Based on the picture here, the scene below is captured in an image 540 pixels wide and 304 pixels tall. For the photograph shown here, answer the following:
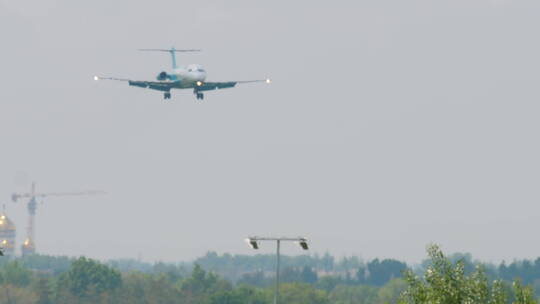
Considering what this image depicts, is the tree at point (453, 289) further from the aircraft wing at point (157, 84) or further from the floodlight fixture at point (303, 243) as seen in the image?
the aircraft wing at point (157, 84)

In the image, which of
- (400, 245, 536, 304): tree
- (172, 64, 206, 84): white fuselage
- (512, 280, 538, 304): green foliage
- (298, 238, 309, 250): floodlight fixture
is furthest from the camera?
(172, 64, 206, 84): white fuselage

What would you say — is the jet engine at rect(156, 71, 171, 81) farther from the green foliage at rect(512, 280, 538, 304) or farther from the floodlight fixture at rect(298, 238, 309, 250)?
the green foliage at rect(512, 280, 538, 304)

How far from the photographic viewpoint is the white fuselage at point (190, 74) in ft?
573

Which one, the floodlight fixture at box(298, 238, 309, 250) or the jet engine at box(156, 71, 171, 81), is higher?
the jet engine at box(156, 71, 171, 81)

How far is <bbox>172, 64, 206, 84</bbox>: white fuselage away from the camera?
174625 millimetres

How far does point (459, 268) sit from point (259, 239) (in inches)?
1164

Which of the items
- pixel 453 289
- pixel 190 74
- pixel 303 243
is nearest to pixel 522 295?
pixel 453 289

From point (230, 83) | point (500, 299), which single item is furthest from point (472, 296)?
point (230, 83)

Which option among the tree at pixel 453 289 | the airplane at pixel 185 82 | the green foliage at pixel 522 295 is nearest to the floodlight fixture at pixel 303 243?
the tree at pixel 453 289

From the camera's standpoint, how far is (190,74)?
6875 inches

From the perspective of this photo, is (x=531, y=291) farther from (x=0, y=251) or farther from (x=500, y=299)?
(x=0, y=251)

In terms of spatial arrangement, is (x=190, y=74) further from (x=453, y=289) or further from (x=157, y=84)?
(x=453, y=289)

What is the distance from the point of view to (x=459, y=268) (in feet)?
261

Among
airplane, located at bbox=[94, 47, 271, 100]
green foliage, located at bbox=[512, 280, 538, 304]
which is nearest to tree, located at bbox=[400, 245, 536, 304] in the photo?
green foliage, located at bbox=[512, 280, 538, 304]
